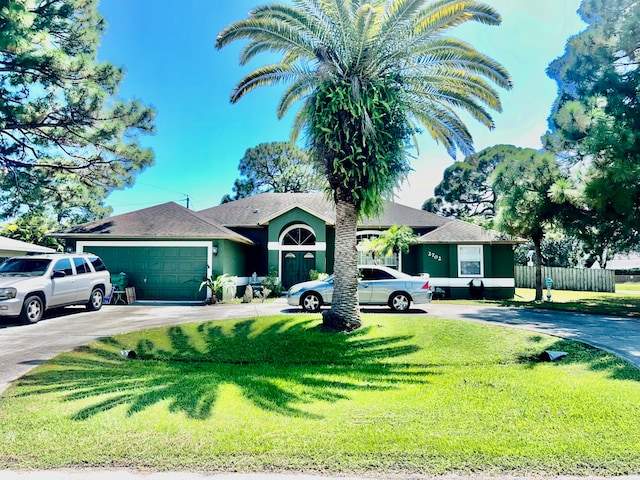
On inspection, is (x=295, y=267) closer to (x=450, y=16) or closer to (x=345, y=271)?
(x=345, y=271)

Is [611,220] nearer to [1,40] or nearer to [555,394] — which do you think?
[555,394]

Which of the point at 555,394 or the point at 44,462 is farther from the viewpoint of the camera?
the point at 555,394

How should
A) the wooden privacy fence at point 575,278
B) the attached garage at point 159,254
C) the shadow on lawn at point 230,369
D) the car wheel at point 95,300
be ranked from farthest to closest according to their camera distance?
1. the wooden privacy fence at point 575,278
2. the attached garage at point 159,254
3. the car wheel at point 95,300
4. the shadow on lawn at point 230,369

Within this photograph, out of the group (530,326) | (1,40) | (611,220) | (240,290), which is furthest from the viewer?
(240,290)

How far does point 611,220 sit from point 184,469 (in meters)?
16.4

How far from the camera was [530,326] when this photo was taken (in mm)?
10000

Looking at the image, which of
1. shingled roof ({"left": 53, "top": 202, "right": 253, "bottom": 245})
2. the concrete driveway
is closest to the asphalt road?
the concrete driveway

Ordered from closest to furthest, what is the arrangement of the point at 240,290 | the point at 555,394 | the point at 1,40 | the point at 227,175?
the point at 555,394 < the point at 1,40 < the point at 240,290 < the point at 227,175

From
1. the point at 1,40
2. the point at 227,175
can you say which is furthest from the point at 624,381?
the point at 227,175

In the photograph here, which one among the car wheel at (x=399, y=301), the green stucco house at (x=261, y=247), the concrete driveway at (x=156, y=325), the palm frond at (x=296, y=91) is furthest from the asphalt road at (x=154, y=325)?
the palm frond at (x=296, y=91)

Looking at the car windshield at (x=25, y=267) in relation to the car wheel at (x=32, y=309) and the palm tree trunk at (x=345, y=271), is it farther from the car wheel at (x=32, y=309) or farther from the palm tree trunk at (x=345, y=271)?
the palm tree trunk at (x=345, y=271)

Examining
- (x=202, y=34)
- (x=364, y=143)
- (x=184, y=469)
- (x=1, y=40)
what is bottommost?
(x=184, y=469)

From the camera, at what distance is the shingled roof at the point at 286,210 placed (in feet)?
68.3

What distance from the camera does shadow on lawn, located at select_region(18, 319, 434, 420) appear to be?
499 cm
